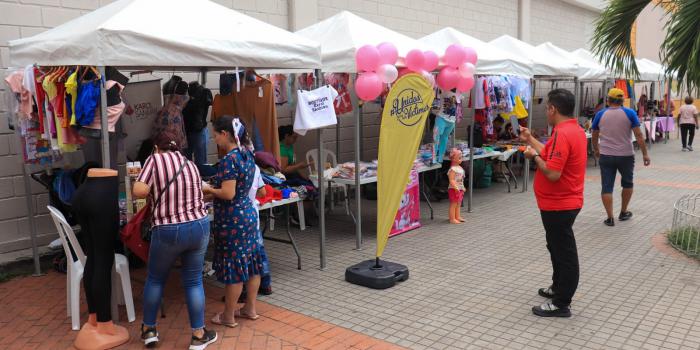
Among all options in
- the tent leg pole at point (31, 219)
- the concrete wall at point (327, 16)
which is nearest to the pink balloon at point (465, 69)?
the concrete wall at point (327, 16)

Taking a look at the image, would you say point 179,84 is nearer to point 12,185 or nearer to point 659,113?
point 12,185

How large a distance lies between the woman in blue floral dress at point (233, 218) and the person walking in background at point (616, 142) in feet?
16.1

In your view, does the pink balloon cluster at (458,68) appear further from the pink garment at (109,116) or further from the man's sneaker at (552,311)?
the pink garment at (109,116)

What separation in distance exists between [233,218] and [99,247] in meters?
0.92

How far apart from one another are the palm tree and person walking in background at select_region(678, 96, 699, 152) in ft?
29.7

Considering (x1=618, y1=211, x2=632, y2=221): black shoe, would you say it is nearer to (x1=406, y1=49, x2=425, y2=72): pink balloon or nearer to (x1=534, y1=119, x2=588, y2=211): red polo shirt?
(x1=406, y1=49, x2=425, y2=72): pink balloon

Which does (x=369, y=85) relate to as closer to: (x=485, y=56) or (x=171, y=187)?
(x=171, y=187)

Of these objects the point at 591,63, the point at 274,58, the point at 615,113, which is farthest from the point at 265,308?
the point at 591,63

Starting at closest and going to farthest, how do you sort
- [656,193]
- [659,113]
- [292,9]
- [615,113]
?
[615,113] → [292,9] → [656,193] → [659,113]

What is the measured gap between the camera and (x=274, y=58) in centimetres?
485

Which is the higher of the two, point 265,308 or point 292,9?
point 292,9

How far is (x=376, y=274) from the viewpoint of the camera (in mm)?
5195

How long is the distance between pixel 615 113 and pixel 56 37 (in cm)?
611

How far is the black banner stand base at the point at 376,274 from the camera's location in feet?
16.8
